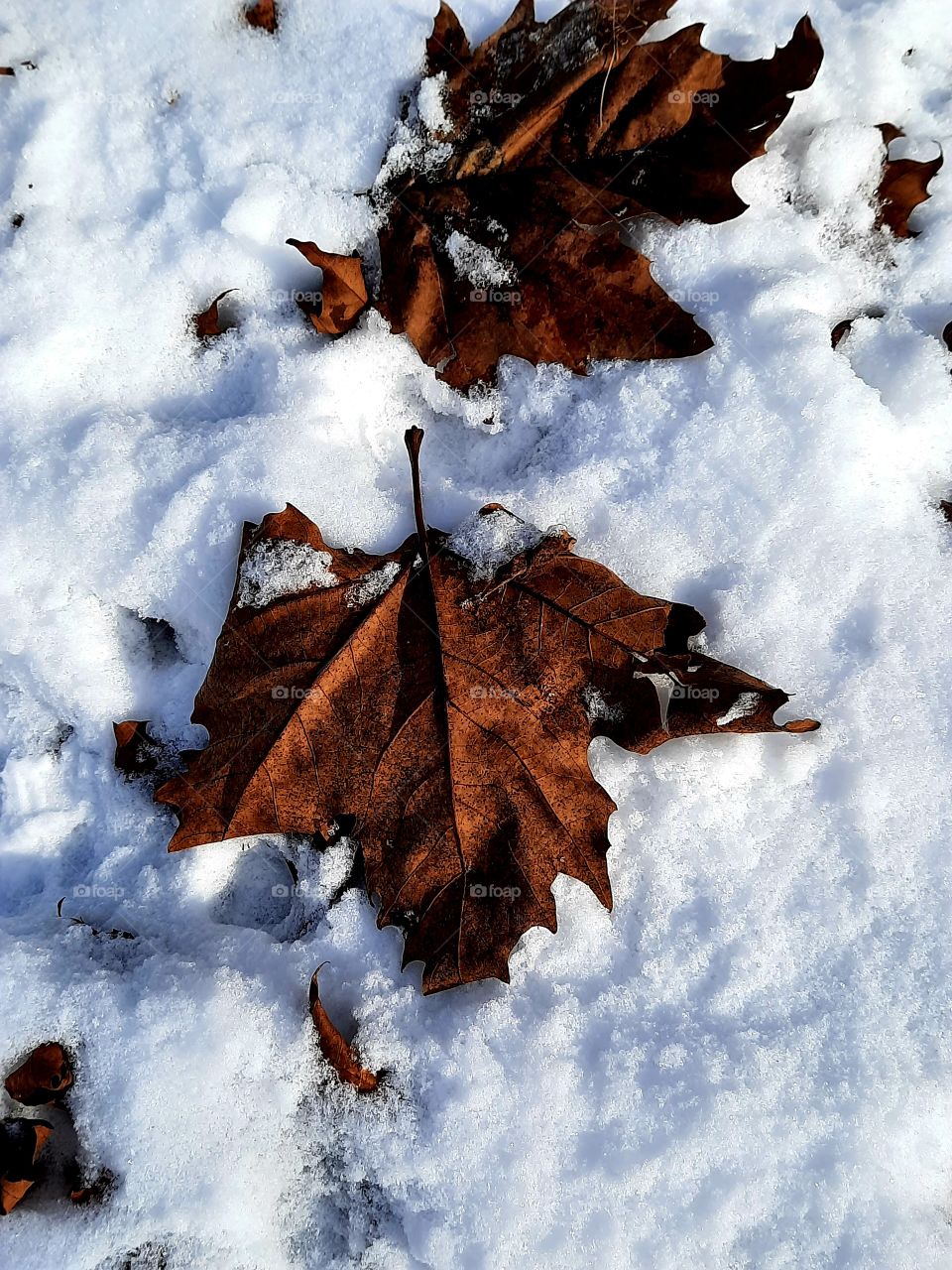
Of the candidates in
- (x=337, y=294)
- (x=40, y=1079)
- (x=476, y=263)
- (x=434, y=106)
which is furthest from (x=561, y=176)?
(x=40, y=1079)

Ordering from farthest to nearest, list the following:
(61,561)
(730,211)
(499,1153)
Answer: (61,561) < (730,211) < (499,1153)

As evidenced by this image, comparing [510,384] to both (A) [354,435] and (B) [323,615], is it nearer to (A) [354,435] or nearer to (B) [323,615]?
(A) [354,435]

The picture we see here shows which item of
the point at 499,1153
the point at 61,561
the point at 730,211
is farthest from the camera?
the point at 61,561

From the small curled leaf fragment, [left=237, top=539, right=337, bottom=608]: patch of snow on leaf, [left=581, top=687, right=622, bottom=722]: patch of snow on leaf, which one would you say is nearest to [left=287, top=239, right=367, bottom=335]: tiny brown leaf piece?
[left=237, top=539, right=337, bottom=608]: patch of snow on leaf

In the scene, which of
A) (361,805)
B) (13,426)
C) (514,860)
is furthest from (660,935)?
(13,426)

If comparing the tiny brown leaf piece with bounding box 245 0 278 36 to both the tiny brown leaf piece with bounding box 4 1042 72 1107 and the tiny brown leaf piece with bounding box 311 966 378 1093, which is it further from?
the tiny brown leaf piece with bounding box 4 1042 72 1107

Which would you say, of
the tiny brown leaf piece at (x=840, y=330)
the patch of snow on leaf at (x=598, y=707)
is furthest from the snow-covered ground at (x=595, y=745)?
the patch of snow on leaf at (x=598, y=707)

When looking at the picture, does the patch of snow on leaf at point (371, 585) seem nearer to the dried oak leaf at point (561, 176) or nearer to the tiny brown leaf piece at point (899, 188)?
the dried oak leaf at point (561, 176)
